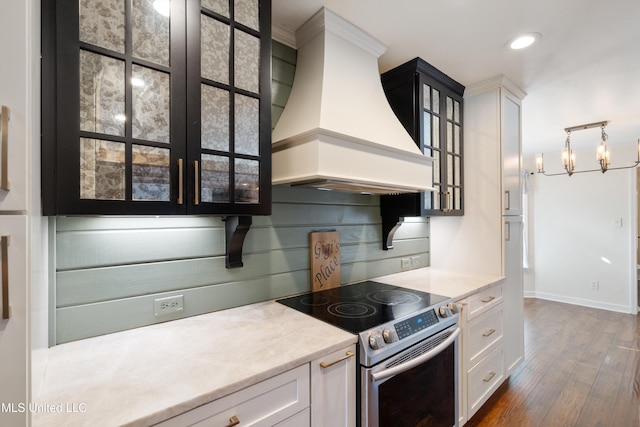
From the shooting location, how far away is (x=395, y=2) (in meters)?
1.45

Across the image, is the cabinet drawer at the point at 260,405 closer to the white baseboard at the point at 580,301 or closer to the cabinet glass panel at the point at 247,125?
the cabinet glass panel at the point at 247,125

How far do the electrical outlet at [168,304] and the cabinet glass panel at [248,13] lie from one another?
1248 millimetres

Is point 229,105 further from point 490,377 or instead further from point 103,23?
point 490,377

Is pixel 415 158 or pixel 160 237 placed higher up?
pixel 415 158

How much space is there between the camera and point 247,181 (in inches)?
48.8

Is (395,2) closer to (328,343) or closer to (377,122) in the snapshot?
(377,122)

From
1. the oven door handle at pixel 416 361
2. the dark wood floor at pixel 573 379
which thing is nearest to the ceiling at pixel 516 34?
the oven door handle at pixel 416 361

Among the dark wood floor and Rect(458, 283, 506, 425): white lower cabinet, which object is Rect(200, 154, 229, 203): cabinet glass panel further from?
the dark wood floor

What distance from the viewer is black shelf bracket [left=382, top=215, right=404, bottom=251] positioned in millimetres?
2164

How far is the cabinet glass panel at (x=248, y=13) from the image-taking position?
124cm

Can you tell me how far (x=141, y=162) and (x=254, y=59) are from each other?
663 millimetres

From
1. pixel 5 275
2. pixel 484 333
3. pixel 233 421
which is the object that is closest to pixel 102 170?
pixel 5 275

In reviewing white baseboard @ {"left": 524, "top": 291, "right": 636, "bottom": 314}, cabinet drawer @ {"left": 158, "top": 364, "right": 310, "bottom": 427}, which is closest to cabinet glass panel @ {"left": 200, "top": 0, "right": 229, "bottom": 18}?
cabinet drawer @ {"left": 158, "top": 364, "right": 310, "bottom": 427}

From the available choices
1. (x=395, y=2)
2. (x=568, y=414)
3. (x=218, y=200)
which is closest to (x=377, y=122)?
(x=395, y=2)
